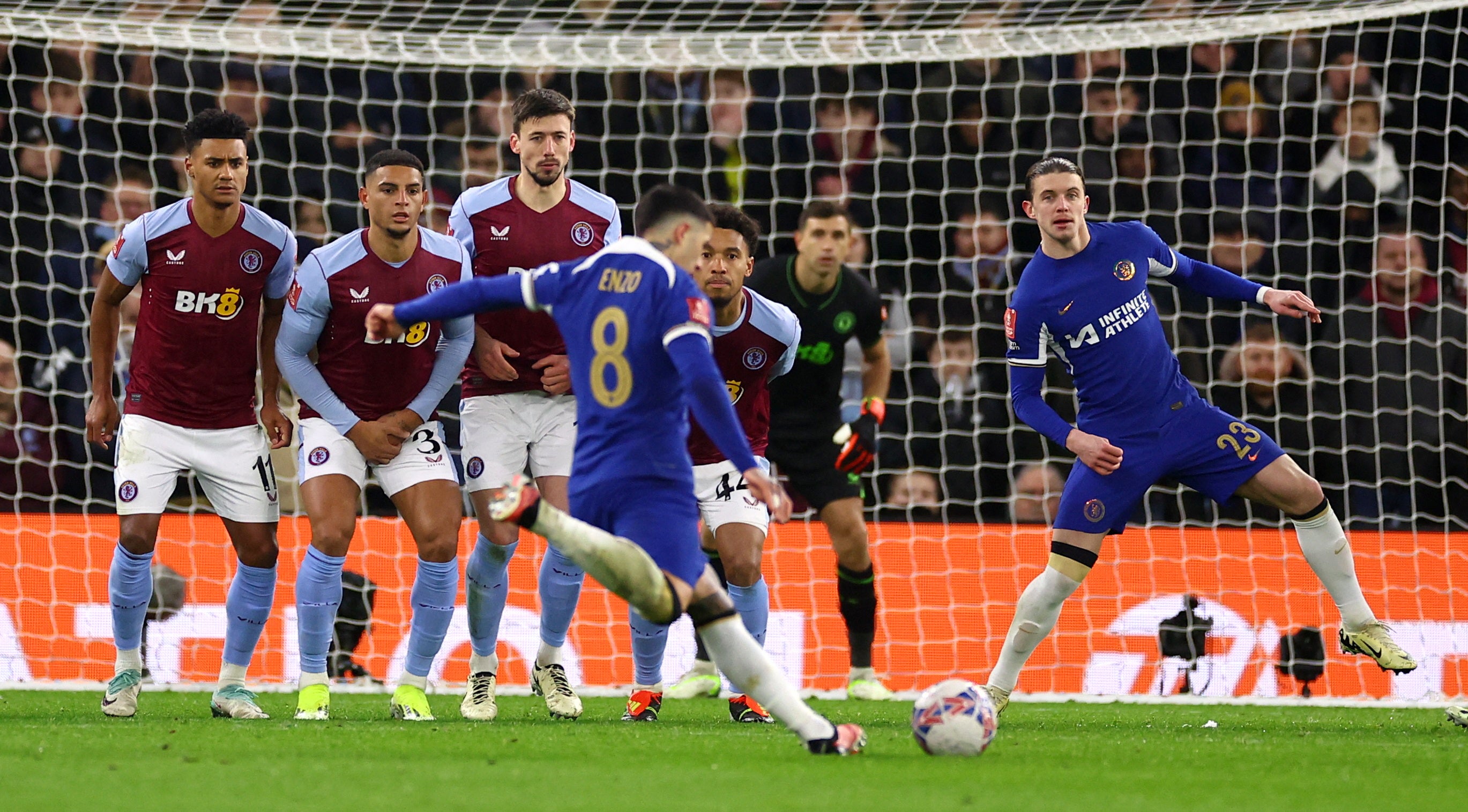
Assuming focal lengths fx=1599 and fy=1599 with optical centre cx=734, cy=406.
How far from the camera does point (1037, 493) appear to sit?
1021cm

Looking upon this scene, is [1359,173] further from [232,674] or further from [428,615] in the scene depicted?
[232,674]

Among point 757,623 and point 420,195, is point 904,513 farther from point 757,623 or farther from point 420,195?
point 420,195

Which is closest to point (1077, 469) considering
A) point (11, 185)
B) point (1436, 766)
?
point (1436, 766)

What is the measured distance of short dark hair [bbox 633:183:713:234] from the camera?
4.77 metres

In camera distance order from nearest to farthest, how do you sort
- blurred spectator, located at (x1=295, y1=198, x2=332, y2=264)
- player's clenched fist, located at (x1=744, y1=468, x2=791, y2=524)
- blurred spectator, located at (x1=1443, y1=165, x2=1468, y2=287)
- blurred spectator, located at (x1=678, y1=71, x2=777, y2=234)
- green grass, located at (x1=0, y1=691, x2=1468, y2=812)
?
green grass, located at (x1=0, y1=691, x2=1468, y2=812)
player's clenched fist, located at (x1=744, y1=468, x2=791, y2=524)
blurred spectator, located at (x1=1443, y1=165, x2=1468, y2=287)
blurred spectator, located at (x1=295, y1=198, x2=332, y2=264)
blurred spectator, located at (x1=678, y1=71, x2=777, y2=234)

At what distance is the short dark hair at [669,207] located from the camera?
4770mm

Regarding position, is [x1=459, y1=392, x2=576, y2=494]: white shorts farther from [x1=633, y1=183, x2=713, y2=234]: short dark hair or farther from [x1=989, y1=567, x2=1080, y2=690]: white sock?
[x1=989, y1=567, x2=1080, y2=690]: white sock

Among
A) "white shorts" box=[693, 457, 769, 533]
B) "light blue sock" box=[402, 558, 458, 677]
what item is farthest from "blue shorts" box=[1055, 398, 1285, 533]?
"light blue sock" box=[402, 558, 458, 677]

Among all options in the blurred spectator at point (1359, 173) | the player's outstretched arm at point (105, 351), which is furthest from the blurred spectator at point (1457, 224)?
the player's outstretched arm at point (105, 351)

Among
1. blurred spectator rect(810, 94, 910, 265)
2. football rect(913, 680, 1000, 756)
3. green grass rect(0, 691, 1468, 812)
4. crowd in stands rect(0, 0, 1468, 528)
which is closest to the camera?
green grass rect(0, 691, 1468, 812)

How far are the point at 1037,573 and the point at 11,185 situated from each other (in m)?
7.04

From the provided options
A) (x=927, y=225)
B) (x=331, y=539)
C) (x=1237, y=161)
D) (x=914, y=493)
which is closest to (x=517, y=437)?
(x=331, y=539)

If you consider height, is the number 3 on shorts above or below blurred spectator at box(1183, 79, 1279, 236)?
below

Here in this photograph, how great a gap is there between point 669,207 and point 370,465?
190cm
